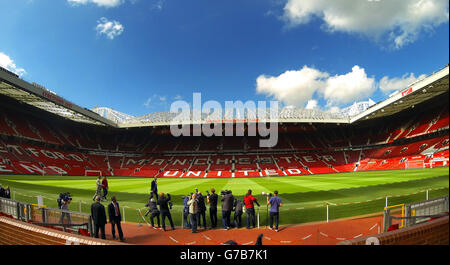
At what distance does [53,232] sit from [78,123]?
48.7 m

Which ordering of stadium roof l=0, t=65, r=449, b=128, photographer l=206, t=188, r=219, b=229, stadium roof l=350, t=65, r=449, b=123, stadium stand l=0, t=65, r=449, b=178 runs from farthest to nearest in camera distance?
stadium stand l=0, t=65, r=449, b=178 → stadium roof l=0, t=65, r=449, b=128 → stadium roof l=350, t=65, r=449, b=123 → photographer l=206, t=188, r=219, b=229

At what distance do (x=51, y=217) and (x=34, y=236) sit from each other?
Result: 134 centimetres

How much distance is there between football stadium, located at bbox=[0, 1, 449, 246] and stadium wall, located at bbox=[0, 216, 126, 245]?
0.03m

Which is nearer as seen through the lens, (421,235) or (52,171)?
(421,235)

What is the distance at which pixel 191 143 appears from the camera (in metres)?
49.0

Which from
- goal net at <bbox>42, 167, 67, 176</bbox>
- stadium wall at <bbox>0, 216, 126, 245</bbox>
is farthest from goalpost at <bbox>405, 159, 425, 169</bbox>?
goal net at <bbox>42, 167, 67, 176</bbox>

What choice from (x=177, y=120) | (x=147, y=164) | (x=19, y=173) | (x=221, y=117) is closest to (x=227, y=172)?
(x=221, y=117)

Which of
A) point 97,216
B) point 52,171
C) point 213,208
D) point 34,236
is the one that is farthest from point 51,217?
point 52,171

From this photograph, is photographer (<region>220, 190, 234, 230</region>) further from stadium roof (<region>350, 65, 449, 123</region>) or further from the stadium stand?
stadium roof (<region>350, 65, 449, 123</region>)

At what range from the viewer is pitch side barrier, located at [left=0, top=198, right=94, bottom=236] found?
508 centimetres

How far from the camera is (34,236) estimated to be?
4242 mm

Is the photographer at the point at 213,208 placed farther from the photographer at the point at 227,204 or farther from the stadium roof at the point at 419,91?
the stadium roof at the point at 419,91

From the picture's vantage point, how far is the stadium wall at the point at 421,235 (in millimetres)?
3264

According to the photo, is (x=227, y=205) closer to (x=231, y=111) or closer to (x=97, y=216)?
(x=97, y=216)
